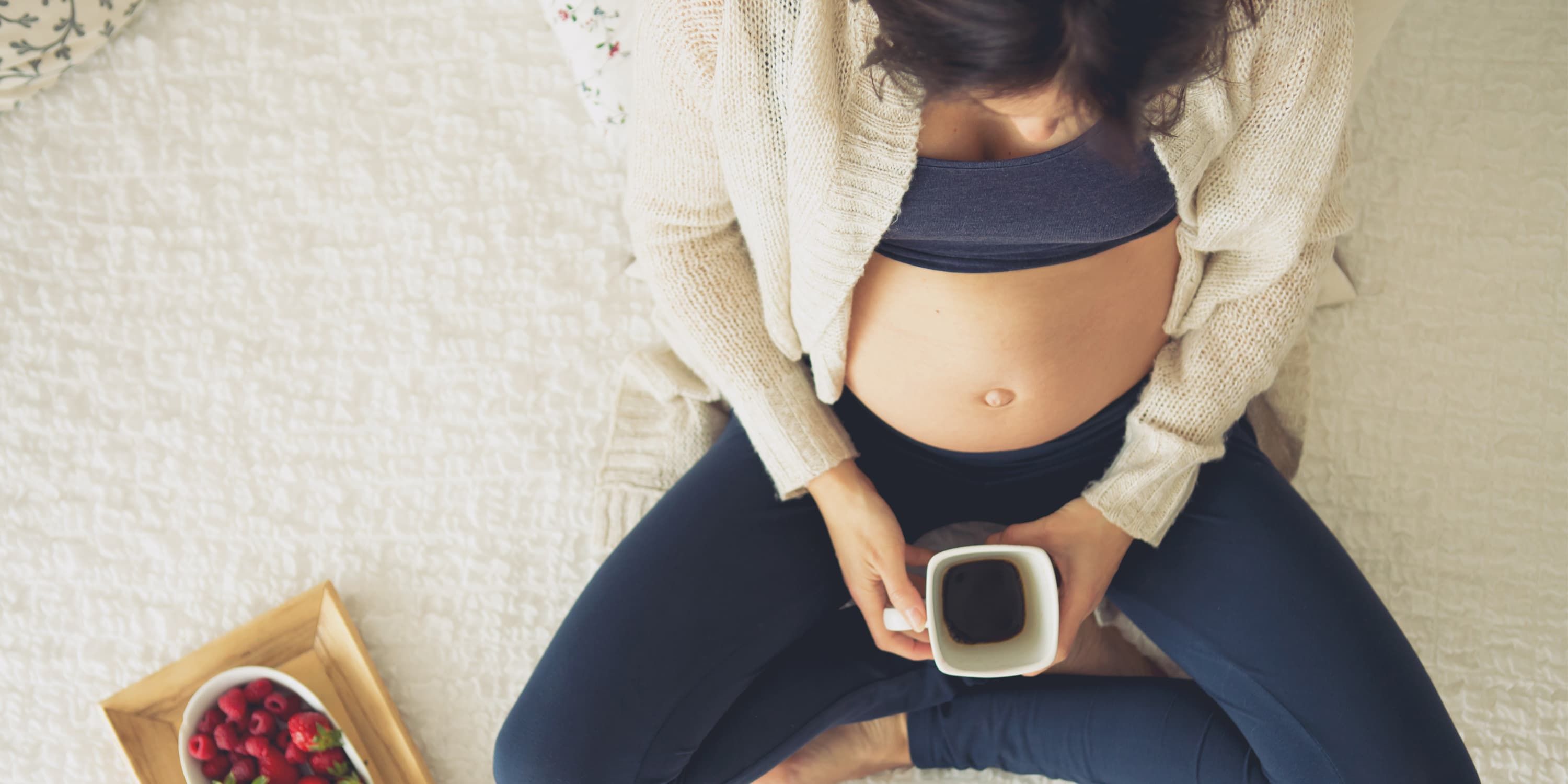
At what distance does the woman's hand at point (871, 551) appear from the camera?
90cm

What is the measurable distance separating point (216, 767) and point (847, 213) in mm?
915

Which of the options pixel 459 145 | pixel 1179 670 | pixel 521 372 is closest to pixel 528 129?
pixel 459 145

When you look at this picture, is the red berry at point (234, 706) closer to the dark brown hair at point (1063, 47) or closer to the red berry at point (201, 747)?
the red berry at point (201, 747)

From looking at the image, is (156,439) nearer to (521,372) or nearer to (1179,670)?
(521,372)

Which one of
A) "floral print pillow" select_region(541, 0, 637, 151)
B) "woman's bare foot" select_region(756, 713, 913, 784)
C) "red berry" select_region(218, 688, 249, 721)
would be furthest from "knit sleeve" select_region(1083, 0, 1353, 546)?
"red berry" select_region(218, 688, 249, 721)

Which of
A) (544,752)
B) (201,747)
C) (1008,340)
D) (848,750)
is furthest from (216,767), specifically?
(1008,340)

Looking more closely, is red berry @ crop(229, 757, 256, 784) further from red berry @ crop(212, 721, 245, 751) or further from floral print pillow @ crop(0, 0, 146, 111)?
floral print pillow @ crop(0, 0, 146, 111)

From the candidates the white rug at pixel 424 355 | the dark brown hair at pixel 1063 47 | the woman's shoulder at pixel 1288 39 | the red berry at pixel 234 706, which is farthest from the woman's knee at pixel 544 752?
the woman's shoulder at pixel 1288 39

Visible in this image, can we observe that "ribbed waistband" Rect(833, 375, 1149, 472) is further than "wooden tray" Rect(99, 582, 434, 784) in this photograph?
No

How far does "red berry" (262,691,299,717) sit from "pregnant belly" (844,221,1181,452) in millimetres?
721

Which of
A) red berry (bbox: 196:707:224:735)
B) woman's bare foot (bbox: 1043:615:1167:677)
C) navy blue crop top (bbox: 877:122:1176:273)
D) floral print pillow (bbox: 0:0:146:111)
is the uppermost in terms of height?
floral print pillow (bbox: 0:0:146:111)

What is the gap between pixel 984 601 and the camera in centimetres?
85

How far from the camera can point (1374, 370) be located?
1.19 metres

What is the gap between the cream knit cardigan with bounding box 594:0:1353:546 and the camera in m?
0.70
